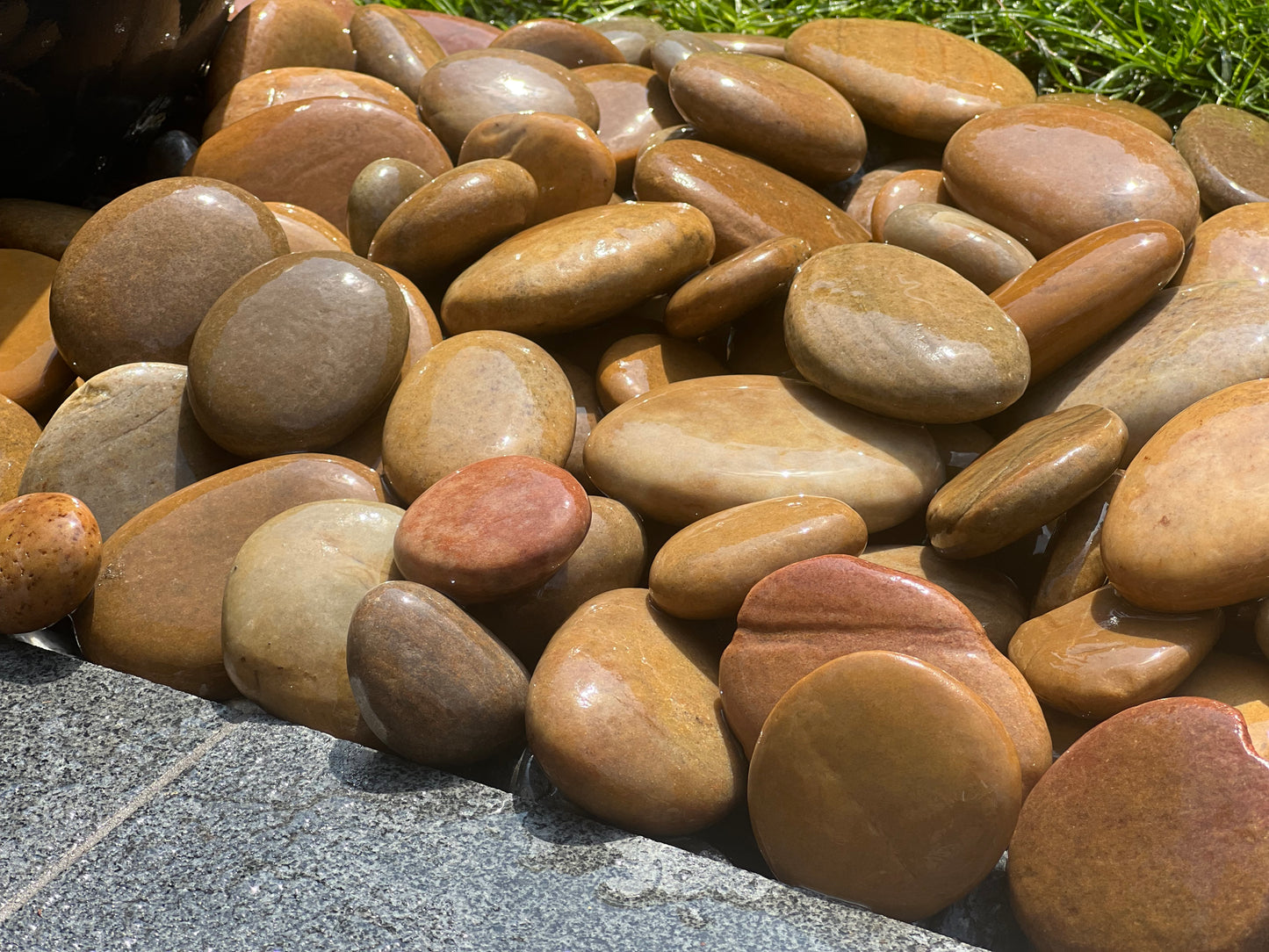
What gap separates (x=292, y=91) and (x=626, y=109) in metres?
1.26

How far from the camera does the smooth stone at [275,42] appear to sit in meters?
4.32

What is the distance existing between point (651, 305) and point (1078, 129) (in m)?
1.48

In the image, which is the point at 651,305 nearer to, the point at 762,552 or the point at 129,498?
the point at 762,552

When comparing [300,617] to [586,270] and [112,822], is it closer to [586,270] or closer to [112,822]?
[112,822]

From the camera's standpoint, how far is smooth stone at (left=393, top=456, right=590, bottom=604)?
216cm

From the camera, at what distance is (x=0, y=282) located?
3.43 meters

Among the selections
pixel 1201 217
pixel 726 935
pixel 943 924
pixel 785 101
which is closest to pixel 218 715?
pixel 726 935

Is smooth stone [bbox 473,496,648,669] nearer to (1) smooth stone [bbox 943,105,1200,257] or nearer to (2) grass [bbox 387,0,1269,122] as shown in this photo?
(1) smooth stone [bbox 943,105,1200,257]

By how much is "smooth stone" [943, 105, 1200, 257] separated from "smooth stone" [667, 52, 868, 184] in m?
0.36

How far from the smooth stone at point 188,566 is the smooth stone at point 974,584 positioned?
1.25m

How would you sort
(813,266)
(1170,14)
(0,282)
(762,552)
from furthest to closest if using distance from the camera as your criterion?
(1170,14) → (0,282) → (813,266) → (762,552)

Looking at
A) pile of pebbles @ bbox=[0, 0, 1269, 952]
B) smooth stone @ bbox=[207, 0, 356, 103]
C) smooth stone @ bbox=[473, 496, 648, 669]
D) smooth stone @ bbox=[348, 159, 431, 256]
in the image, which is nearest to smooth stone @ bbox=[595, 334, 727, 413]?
pile of pebbles @ bbox=[0, 0, 1269, 952]

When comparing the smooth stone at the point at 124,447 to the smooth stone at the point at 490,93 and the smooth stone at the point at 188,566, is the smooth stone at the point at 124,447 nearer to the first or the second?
the smooth stone at the point at 188,566

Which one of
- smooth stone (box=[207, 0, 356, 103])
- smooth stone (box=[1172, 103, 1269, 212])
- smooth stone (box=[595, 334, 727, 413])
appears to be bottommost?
smooth stone (box=[595, 334, 727, 413])
